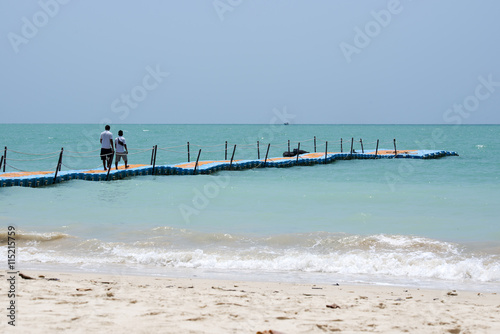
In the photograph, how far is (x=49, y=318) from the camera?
190 inches

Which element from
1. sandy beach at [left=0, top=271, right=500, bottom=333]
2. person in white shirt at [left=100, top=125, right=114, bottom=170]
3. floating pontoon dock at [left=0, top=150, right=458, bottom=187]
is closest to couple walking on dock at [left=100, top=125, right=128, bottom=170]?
person in white shirt at [left=100, top=125, right=114, bottom=170]

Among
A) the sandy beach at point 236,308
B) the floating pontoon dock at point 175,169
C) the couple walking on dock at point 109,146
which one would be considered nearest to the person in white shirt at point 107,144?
the couple walking on dock at point 109,146

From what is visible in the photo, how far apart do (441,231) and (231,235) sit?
428 centimetres

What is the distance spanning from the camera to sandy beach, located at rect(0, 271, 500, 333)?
15.6ft

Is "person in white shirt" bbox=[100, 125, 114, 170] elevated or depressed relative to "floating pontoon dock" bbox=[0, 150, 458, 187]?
elevated

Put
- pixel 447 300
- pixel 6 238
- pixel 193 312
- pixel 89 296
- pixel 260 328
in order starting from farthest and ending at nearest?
pixel 6 238
pixel 447 300
pixel 89 296
pixel 193 312
pixel 260 328

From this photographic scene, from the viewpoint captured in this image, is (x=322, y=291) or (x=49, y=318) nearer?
(x=49, y=318)

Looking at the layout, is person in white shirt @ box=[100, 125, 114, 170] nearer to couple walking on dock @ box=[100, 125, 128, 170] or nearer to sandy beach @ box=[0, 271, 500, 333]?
couple walking on dock @ box=[100, 125, 128, 170]

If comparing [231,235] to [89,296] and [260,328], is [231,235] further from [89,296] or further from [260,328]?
[260,328]

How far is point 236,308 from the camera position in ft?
17.8

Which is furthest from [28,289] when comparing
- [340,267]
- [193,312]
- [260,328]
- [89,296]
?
[340,267]

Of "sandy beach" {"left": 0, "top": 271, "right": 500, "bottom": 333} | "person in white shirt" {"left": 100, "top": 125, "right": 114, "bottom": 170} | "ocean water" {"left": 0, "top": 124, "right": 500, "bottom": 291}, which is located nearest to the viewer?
"sandy beach" {"left": 0, "top": 271, "right": 500, "bottom": 333}

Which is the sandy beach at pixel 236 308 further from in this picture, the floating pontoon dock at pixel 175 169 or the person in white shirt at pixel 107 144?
the person in white shirt at pixel 107 144

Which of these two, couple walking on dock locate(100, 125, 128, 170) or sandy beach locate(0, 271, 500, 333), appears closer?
sandy beach locate(0, 271, 500, 333)
